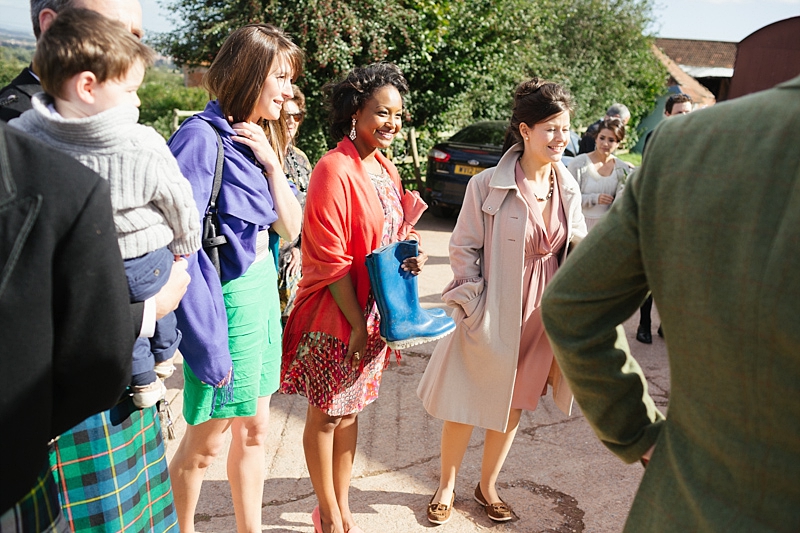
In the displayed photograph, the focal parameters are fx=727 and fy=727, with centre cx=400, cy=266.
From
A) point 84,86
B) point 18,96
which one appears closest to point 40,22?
point 18,96

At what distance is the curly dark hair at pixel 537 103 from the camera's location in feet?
10.4

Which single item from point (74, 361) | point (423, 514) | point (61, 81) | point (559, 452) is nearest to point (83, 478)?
point (74, 361)

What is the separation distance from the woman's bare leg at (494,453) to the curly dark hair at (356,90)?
1.49 metres

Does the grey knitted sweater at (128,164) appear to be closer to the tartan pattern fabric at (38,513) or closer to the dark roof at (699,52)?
the tartan pattern fabric at (38,513)

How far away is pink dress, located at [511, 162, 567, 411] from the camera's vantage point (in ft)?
10.4

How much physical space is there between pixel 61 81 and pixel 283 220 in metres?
1.14

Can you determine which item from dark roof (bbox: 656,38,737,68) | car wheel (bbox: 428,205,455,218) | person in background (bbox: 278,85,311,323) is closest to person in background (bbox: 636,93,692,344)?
person in background (bbox: 278,85,311,323)

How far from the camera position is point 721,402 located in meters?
1.23

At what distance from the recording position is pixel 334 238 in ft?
9.12

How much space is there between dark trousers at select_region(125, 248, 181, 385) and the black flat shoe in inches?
191

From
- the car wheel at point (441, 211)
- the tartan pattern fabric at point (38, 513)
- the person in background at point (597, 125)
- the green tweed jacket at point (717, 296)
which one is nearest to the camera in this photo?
the green tweed jacket at point (717, 296)

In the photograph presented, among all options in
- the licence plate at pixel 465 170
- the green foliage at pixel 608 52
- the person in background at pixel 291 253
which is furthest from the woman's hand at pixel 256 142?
the green foliage at pixel 608 52

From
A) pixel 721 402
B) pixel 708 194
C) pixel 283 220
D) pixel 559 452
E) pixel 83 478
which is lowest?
pixel 559 452

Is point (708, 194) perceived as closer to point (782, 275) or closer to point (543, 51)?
point (782, 275)
